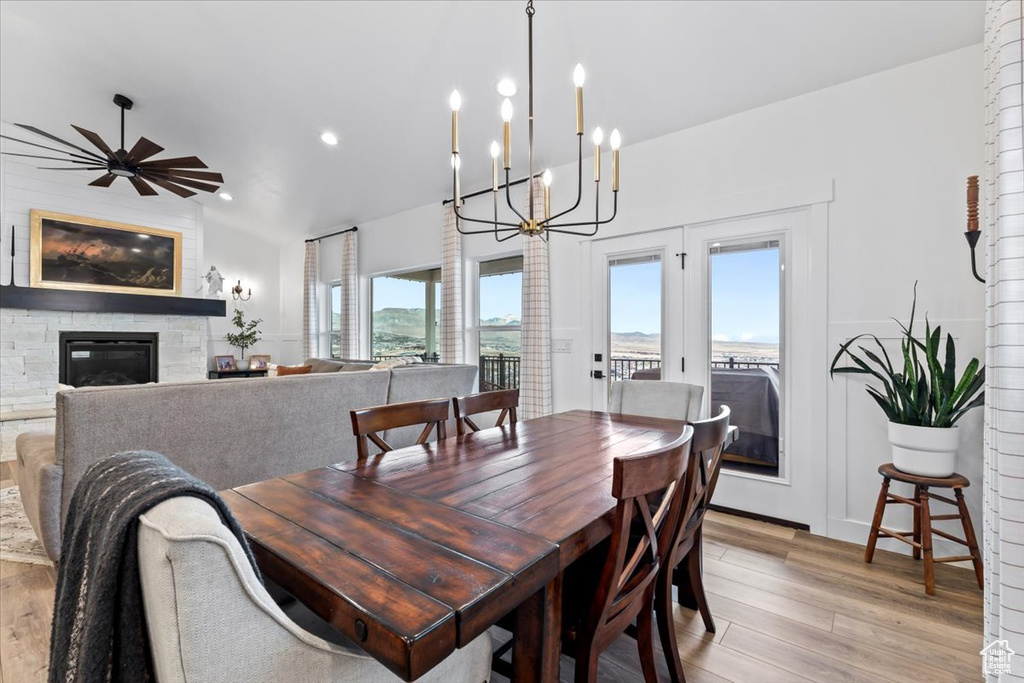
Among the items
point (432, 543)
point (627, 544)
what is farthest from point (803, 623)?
point (432, 543)

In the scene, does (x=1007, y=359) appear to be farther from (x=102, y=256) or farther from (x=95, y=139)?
(x=102, y=256)

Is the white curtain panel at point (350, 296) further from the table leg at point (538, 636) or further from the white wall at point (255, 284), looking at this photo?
the table leg at point (538, 636)

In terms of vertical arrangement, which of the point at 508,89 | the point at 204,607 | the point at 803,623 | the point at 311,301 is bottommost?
the point at 803,623

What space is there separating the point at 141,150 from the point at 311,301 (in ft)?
11.8

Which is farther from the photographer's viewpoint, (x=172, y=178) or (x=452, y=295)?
(x=452, y=295)

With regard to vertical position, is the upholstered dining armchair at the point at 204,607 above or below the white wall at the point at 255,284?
below

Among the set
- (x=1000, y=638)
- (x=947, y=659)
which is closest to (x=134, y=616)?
(x=1000, y=638)

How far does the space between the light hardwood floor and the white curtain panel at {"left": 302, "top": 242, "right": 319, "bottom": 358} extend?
4583mm

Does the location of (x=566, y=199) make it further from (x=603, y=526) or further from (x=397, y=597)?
(x=397, y=597)

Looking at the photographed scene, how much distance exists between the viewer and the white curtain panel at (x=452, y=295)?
4621 millimetres

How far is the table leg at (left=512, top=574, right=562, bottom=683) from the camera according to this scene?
3.15 ft

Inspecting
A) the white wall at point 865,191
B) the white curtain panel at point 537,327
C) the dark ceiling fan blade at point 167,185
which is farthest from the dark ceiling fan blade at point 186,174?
the white wall at point 865,191

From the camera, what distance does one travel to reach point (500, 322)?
4602 millimetres

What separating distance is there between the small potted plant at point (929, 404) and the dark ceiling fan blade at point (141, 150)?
4753 mm
